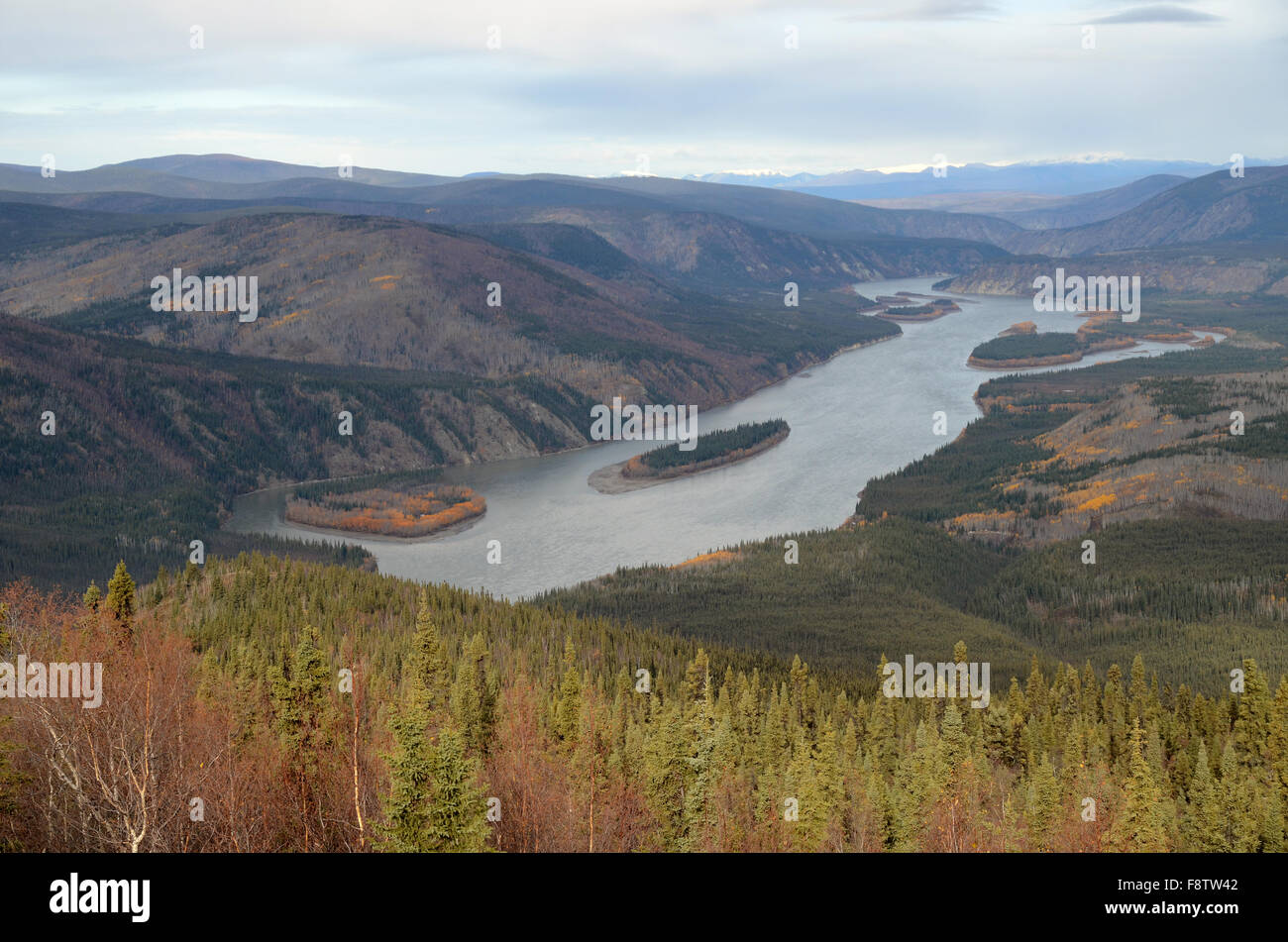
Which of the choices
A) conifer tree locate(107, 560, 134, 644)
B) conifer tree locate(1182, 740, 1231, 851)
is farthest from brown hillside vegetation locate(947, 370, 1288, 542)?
conifer tree locate(107, 560, 134, 644)

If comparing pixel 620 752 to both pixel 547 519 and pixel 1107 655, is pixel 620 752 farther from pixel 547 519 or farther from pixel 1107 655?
pixel 547 519

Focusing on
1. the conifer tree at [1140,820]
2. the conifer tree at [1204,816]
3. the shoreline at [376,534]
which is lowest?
the shoreline at [376,534]

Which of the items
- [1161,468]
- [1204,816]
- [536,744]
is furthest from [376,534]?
[1204,816]

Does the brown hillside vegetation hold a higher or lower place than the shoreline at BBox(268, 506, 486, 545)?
higher

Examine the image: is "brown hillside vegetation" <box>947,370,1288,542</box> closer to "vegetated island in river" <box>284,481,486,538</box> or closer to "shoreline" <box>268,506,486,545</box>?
"shoreline" <box>268,506,486,545</box>

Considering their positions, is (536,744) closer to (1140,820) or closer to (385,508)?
(1140,820)

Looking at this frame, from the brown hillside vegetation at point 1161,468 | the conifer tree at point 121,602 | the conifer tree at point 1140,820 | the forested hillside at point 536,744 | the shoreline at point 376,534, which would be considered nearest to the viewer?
the forested hillside at point 536,744

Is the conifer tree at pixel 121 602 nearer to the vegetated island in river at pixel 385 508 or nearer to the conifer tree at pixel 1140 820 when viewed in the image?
the conifer tree at pixel 1140 820

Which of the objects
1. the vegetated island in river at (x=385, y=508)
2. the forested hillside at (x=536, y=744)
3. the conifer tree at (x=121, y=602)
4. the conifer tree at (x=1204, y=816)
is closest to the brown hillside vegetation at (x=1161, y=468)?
the forested hillside at (x=536, y=744)

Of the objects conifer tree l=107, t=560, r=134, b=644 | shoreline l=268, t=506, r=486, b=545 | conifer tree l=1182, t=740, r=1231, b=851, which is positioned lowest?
shoreline l=268, t=506, r=486, b=545
